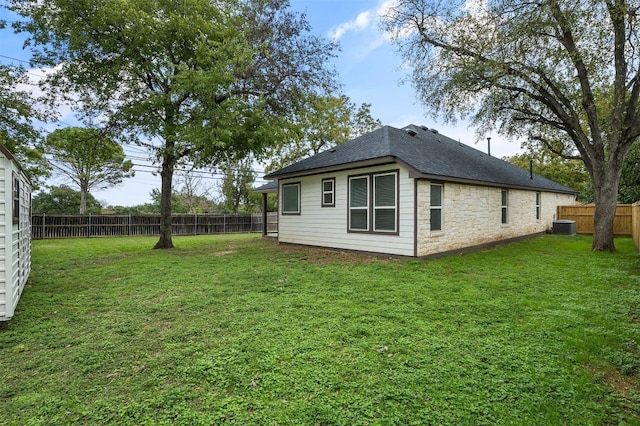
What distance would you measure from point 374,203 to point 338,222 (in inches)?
61.8

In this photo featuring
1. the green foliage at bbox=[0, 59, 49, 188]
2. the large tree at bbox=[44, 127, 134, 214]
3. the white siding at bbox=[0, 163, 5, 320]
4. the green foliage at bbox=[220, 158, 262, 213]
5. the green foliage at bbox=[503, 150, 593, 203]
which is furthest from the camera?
the green foliage at bbox=[220, 158, 262, 213]

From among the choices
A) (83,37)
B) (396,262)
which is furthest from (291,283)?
(83,37)

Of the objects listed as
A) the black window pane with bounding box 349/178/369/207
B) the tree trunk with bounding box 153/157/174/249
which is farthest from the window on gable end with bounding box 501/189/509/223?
the tree trunk with bounding box 153/157/174/249

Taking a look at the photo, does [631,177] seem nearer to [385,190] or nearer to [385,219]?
[385,190]

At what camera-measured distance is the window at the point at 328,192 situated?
35.4ft

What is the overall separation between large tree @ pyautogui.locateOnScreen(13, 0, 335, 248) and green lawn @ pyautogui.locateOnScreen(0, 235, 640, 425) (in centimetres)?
588

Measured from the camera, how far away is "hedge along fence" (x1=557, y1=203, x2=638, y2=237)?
14.9m

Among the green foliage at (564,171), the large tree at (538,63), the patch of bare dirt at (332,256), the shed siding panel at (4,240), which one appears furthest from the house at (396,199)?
the green foliage at (564,171)

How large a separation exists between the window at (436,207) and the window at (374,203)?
42.1 inches

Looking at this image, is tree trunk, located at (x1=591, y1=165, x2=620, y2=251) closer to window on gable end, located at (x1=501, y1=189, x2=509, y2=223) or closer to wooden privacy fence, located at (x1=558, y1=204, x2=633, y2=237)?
window on gable end, located at (x1=501, y1=189, x2=509, y2=223)

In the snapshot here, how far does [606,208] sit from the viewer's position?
10.6 metres

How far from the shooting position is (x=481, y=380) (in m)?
2.70

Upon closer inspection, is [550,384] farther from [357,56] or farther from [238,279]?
[357,56]

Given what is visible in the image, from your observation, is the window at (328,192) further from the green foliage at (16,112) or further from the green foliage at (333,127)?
the green foliage at (16,112)
